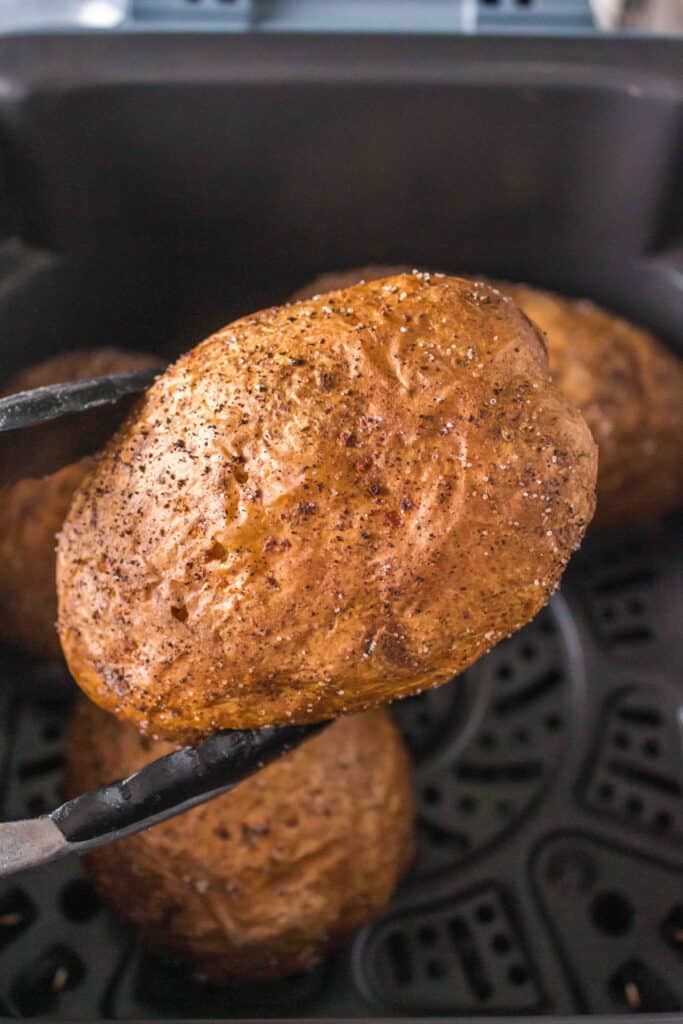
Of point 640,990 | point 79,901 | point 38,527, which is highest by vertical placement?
point 38,527

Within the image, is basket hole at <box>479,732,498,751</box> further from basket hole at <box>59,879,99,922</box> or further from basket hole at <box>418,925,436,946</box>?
basket hole at <box>59,879,99,922</box>

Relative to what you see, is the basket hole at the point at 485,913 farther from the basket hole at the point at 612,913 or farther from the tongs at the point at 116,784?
the tongs at the point at 116,784

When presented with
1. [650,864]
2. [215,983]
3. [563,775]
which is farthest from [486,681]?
[215,983]

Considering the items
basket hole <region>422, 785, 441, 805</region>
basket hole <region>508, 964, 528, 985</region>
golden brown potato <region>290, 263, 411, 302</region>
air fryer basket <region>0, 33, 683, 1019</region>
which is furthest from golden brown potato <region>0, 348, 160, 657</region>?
basket hole <region>508, 964, 528, 985</region>

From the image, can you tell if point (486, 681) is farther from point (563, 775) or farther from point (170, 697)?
point (170, 697)

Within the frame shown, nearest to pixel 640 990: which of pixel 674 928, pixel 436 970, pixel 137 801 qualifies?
pixel 674 928

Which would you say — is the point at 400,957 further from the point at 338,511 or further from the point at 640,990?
the point at 338,511
